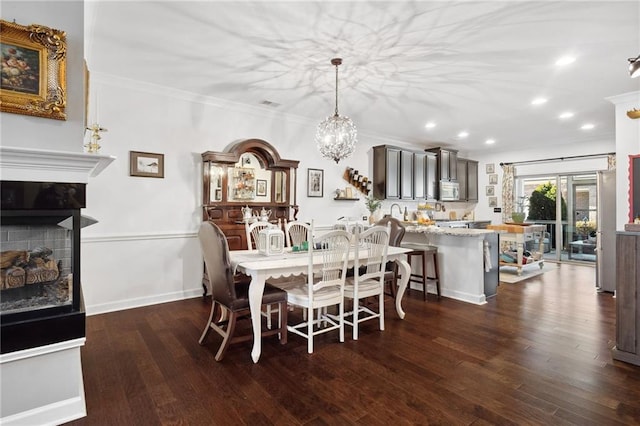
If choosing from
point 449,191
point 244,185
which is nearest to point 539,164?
point 449,191

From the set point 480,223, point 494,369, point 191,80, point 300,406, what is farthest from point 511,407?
point 480,223

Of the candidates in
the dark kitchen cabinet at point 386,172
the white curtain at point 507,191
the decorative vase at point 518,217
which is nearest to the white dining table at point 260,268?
the dark kitchen cabinet at point 386,172

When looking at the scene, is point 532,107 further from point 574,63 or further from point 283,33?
point 283,33

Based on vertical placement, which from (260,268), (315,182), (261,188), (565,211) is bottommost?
(260,268)

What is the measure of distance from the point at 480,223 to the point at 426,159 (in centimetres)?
249

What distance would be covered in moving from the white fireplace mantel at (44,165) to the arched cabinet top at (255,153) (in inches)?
96.8

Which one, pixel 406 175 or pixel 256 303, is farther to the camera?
pixel 406 175

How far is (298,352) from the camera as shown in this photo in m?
2.83

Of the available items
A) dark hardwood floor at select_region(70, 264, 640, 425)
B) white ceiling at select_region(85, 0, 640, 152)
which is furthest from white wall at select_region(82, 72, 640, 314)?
dark hardwood floor at select_region(70, 264, 640, 425)

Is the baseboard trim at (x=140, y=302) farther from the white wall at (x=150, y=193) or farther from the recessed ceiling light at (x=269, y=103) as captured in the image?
the recessed ceiling light at (x=269, y=103)

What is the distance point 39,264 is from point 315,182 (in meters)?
4.15

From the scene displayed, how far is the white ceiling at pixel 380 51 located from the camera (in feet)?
8.24

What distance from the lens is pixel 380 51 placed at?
314cm

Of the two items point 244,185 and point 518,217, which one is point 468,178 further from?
point 244,185
